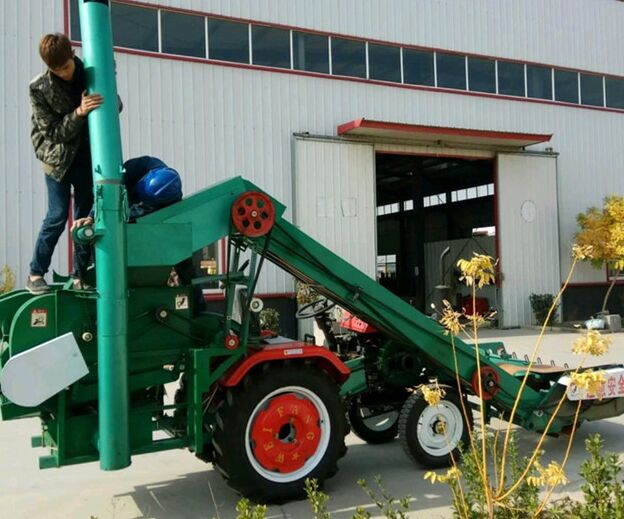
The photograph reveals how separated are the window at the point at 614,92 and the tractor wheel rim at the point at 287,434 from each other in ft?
55.3

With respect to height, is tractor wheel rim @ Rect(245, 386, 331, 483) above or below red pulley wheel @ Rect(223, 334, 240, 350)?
below

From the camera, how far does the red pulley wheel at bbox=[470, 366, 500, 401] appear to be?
5113mm

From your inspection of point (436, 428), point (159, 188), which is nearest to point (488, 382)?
point (436, 428)

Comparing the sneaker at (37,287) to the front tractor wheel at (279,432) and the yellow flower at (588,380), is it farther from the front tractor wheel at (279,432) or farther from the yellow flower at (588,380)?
the yellow flower at (588,380)

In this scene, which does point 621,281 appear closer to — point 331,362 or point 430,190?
point 430,190

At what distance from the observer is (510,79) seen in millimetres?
16422

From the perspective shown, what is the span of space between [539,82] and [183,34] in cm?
959

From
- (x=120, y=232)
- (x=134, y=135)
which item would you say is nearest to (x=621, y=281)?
(x=134, y=135)

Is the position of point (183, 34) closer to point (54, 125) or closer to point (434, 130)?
point (434, 130)

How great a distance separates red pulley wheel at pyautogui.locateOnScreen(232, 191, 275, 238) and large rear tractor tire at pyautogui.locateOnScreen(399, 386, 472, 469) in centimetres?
186

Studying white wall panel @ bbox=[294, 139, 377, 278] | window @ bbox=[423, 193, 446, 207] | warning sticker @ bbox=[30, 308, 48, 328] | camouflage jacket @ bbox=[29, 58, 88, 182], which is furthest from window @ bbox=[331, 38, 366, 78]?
window @ bbox=[423, 193, 446, 207]

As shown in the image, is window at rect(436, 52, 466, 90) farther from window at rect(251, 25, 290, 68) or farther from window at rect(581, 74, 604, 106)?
window at rect(581, 74, 604, 106)

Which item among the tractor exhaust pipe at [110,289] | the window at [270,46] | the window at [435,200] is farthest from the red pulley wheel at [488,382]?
the window at [435,200]

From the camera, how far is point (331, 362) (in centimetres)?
461
